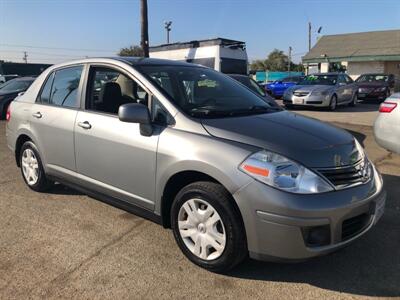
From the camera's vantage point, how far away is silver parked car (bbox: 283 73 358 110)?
14892 millimetres

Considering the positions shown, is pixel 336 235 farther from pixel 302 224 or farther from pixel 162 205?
pixel 162 205

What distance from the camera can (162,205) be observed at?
341 centimetres

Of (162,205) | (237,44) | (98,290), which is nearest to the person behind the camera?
(98,290)

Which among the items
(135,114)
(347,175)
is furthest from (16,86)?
(347,175)

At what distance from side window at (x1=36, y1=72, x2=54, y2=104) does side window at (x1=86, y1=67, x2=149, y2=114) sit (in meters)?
0.90

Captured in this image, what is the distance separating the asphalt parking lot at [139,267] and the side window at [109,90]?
1.20 m

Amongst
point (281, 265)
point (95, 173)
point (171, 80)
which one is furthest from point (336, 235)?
point (95, 173)

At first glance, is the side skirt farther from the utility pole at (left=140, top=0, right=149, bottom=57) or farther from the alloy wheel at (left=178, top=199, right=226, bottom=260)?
the utility pole at (left=140, top=0, right=149, bottom=57)

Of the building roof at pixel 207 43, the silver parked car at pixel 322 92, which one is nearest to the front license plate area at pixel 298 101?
the silver parked car at pixel 322 92

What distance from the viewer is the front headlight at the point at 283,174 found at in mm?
2758

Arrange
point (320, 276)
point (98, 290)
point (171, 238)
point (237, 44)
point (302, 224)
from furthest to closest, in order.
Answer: point (237, 44) < point (171, 238) < point (320, 276) < point (98, 290) < point (302, 224)

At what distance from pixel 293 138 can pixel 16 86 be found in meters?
12.6

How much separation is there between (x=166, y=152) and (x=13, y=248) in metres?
1.67

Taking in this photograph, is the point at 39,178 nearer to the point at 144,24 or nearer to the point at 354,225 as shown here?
the point at 354,225
